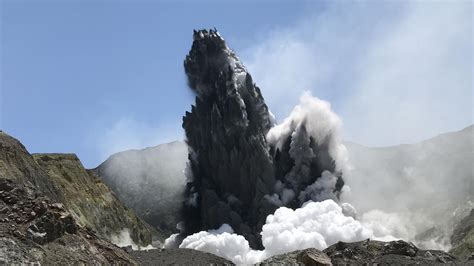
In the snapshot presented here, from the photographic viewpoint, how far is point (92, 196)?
180625mm

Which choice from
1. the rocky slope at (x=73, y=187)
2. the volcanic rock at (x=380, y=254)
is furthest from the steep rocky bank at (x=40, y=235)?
the volcanic rock at (x=380, y=254)

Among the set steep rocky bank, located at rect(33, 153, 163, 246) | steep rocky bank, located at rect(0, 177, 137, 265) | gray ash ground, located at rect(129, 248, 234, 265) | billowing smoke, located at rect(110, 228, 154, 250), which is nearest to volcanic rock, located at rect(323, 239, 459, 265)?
gray ash ground, located at rect(129, 248, 234, 265)

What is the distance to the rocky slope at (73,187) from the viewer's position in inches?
5094

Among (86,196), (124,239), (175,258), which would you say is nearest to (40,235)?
(175,258)

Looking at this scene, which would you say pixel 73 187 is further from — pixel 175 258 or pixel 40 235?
pixel 40 235

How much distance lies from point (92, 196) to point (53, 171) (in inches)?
641

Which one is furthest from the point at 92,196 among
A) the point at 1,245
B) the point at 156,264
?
the point at 1,245

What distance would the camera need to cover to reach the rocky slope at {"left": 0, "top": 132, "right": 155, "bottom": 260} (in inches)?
5094

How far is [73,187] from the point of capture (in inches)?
6742

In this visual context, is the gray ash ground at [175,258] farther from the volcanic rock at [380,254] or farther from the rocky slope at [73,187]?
the volcanic rock at [380,254]

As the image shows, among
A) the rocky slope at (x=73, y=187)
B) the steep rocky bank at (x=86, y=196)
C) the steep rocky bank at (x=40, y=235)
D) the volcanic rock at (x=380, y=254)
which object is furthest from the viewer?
the steep rocky bank at (x=86, y=196)

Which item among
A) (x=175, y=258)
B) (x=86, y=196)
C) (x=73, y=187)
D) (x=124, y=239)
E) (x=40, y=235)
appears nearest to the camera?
(x=40, y=235)

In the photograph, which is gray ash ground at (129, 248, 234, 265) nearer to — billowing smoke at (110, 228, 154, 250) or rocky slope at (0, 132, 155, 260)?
rocky slope at (0, 132, 155, 260)

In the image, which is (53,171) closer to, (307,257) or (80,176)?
(80,176)
